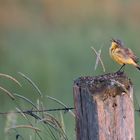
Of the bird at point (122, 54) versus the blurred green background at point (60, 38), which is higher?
the blurred green background at point (60, 38)

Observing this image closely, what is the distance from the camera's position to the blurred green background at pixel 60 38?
10922 mm

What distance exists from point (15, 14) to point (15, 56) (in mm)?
2786

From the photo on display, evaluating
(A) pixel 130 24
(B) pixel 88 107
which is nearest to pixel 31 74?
(A) pixel 130 24

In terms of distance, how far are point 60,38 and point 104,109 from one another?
26.0 feet

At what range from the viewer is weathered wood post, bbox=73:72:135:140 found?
529 centimetres

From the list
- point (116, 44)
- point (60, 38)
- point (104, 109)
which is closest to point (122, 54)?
point (116, 44)

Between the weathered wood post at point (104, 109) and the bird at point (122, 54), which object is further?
the bird at point (122, 54)

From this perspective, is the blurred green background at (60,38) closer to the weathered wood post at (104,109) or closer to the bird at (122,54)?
the bird at (122,54)

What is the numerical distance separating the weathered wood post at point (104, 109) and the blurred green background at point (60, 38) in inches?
117

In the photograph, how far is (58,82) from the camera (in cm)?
1091

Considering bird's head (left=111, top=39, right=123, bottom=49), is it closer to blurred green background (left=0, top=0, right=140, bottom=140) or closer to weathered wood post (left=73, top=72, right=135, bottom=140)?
weathered wood post (left=73, top=72, right=135, bottom=140)

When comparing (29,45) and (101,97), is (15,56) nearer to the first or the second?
(29,45)

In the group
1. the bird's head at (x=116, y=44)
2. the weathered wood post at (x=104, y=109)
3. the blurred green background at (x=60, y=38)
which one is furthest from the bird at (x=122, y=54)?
the blurred green background at (x=60, y=38)

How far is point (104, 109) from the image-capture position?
5281 millimetres
